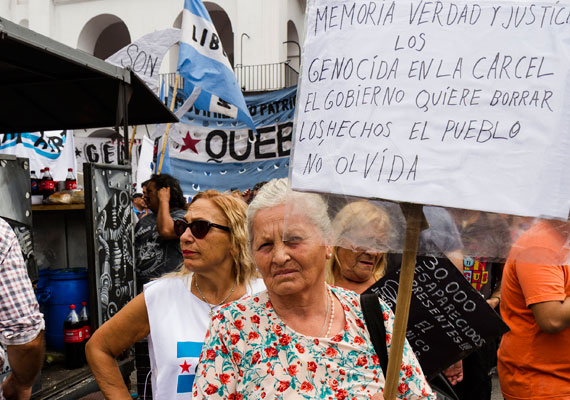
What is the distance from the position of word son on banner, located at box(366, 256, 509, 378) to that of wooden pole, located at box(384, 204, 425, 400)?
703 millimetres

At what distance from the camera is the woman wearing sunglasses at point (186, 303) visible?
7.32 feet

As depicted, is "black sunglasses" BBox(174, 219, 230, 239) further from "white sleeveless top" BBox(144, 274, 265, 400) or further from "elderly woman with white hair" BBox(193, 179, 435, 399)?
"elderly woman with white hair" BBox(193, 179, 435, 399)

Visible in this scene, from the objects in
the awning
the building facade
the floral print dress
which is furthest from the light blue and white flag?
the building facade

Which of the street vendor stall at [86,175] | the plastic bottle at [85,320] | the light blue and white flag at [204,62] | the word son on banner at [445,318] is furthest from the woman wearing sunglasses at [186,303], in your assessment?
the light blue and white flag at [204,62]

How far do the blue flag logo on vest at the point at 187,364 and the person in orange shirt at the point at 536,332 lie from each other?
1.43 meters

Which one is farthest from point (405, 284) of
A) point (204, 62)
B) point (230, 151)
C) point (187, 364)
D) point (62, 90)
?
point (230, 151)

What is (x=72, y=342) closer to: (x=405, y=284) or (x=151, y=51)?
(x=151, y=51)

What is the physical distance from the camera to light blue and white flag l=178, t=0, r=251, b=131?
6320 millimetres

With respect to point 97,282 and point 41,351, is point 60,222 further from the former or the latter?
point 41,351

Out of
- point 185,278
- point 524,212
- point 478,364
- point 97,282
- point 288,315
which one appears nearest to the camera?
point 524,212

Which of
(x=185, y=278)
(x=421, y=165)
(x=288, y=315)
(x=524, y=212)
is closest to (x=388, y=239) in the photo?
(x=421, y=165)

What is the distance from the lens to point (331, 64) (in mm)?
1391

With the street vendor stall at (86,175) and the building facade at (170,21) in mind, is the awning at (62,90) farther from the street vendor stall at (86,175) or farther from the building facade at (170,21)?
the building facade at (170,21)

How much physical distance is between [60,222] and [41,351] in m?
3.28
